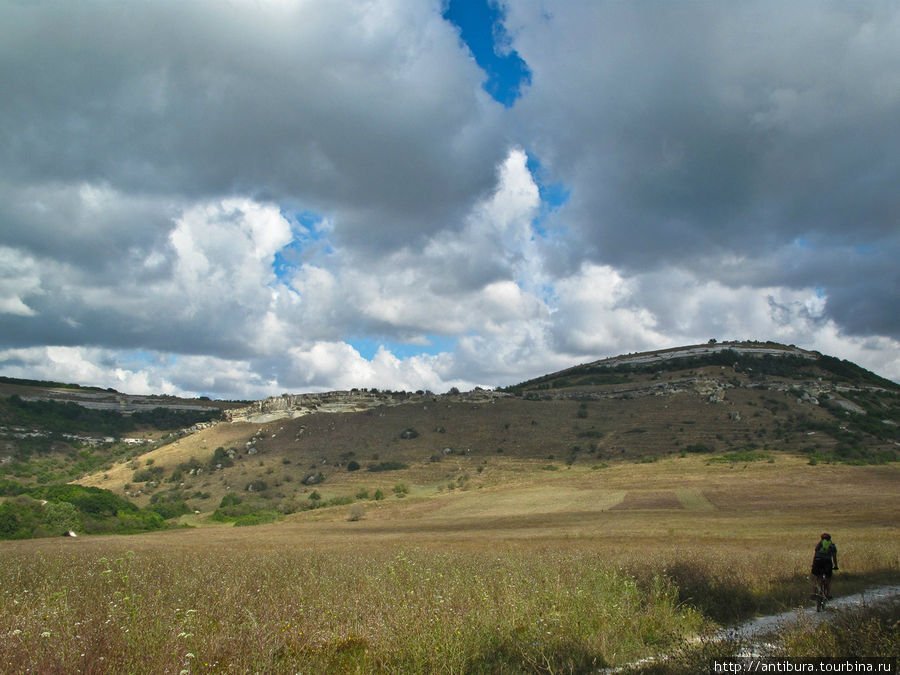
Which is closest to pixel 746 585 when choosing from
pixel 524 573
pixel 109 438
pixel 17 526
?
pixel 524 573

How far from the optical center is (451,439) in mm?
79250

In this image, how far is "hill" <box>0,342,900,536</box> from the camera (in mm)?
62000

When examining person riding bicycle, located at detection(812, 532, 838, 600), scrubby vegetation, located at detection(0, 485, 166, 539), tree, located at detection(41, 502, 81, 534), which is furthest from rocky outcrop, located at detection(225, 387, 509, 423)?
person riding bicycle, located at detection(812, 532, 838, 600)

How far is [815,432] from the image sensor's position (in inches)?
2680

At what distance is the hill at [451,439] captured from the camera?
6200 cm

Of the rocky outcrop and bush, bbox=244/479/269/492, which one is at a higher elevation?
the rocky outcrop

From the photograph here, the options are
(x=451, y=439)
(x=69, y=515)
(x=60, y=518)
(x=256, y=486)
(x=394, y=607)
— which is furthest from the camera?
(x=451, y=439)

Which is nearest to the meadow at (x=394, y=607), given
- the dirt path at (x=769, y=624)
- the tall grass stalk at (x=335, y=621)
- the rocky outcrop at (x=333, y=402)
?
the tall grass stalk at (x=335, y=621)

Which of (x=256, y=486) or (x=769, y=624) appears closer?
(x=769, y=624)

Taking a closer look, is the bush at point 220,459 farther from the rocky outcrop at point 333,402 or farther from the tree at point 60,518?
the tree at point 60,518

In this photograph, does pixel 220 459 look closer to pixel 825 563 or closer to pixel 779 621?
pixel 825 563

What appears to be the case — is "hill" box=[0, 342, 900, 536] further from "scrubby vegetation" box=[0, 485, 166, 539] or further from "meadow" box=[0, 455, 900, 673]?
"meadow" box=[0, 455, 900, 673]

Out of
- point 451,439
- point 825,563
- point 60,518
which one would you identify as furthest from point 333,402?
point 825,563

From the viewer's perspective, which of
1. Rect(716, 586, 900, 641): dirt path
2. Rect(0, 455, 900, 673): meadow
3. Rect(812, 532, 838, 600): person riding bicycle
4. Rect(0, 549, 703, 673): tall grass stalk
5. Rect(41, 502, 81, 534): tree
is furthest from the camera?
Rect(41, 502, 81, 534): tree
